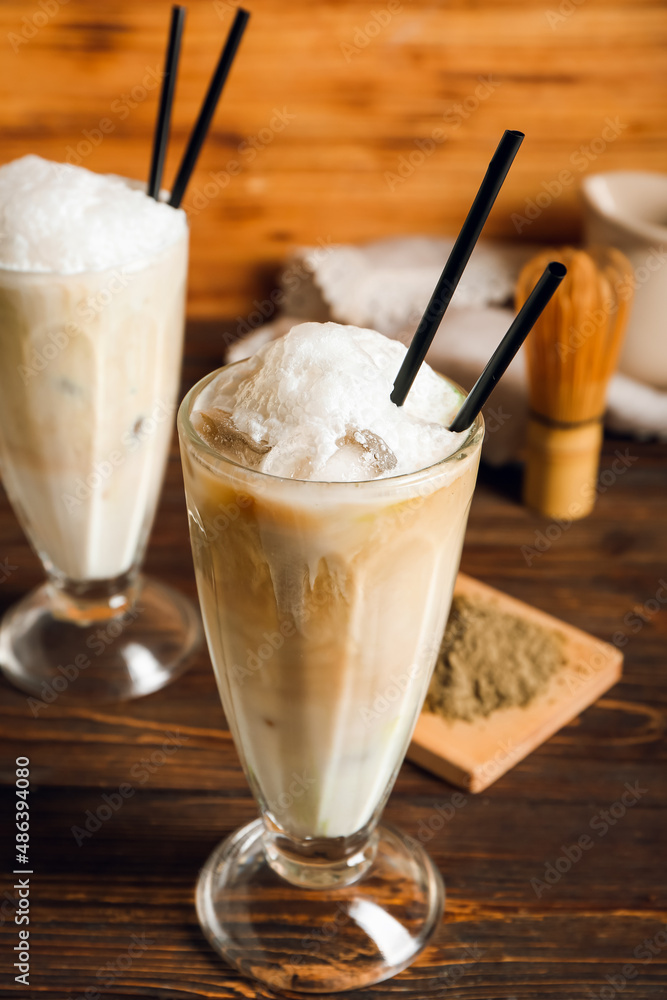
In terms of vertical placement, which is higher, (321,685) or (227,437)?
(227,437)

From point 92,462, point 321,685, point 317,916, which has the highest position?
point 321,685

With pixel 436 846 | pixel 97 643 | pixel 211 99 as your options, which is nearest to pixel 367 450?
pixel 436 846

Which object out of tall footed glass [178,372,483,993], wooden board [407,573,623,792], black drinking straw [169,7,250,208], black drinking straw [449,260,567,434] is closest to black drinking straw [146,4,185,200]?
black drinking straw [169,7,250,208]

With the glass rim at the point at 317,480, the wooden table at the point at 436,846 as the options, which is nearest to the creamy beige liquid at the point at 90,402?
the wooden table at the point at 436,846

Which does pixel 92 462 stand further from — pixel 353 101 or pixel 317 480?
pixel 353 101

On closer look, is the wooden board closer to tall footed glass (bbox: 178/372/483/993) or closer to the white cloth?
tall footed glass (bbox: 178/372/483/993)

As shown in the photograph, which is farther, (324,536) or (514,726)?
(514,726)

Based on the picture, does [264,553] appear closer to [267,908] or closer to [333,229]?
[267,908]

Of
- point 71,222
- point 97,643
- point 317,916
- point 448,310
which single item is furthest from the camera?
point 448,310
